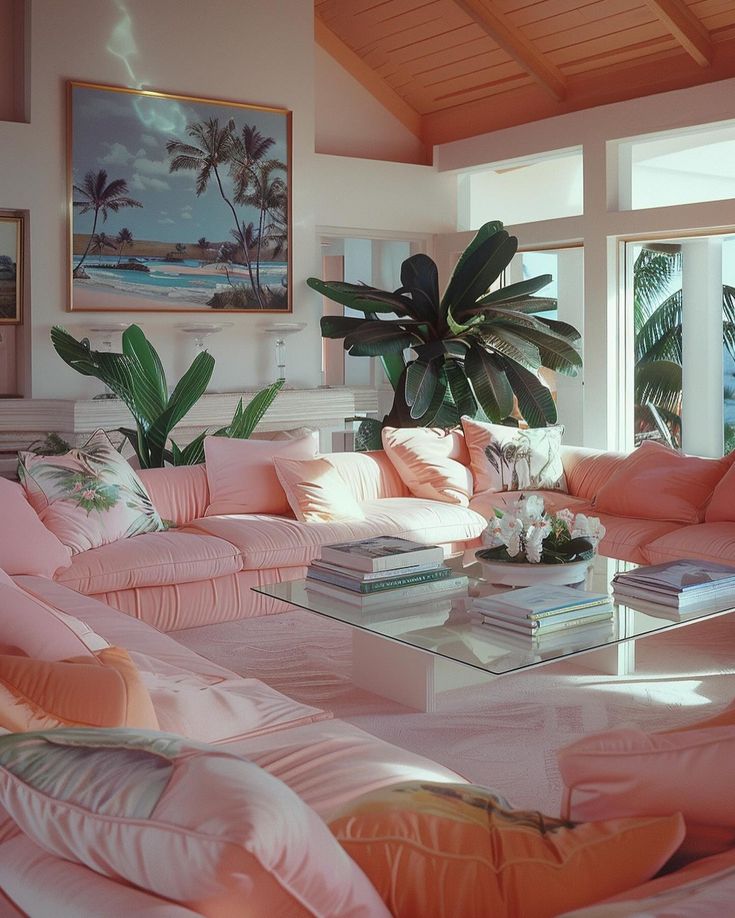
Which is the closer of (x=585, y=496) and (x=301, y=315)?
(x=585, y=496)

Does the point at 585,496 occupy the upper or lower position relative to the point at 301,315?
lower

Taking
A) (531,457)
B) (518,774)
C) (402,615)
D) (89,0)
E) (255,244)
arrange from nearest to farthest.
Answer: (518,774), (402,615), (531,457), (89,0), (255,244)

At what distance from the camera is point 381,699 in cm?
373

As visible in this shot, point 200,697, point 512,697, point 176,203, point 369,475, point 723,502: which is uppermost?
point 176,203

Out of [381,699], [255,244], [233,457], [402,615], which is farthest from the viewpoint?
[255,244]

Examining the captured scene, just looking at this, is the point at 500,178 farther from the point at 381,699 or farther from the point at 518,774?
the point at 518,774

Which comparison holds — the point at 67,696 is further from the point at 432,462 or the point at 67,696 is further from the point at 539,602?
the point at 432,462

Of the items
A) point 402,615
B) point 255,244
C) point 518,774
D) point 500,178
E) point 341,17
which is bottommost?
point 518,774

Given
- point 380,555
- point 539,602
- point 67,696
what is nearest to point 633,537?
point 380,555

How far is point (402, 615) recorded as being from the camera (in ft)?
11.0

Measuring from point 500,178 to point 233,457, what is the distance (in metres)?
3.84

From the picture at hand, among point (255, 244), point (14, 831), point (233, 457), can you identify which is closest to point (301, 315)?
point (255, 244)

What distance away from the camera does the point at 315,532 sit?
488 cm

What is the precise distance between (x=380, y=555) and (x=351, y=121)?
5.16m
